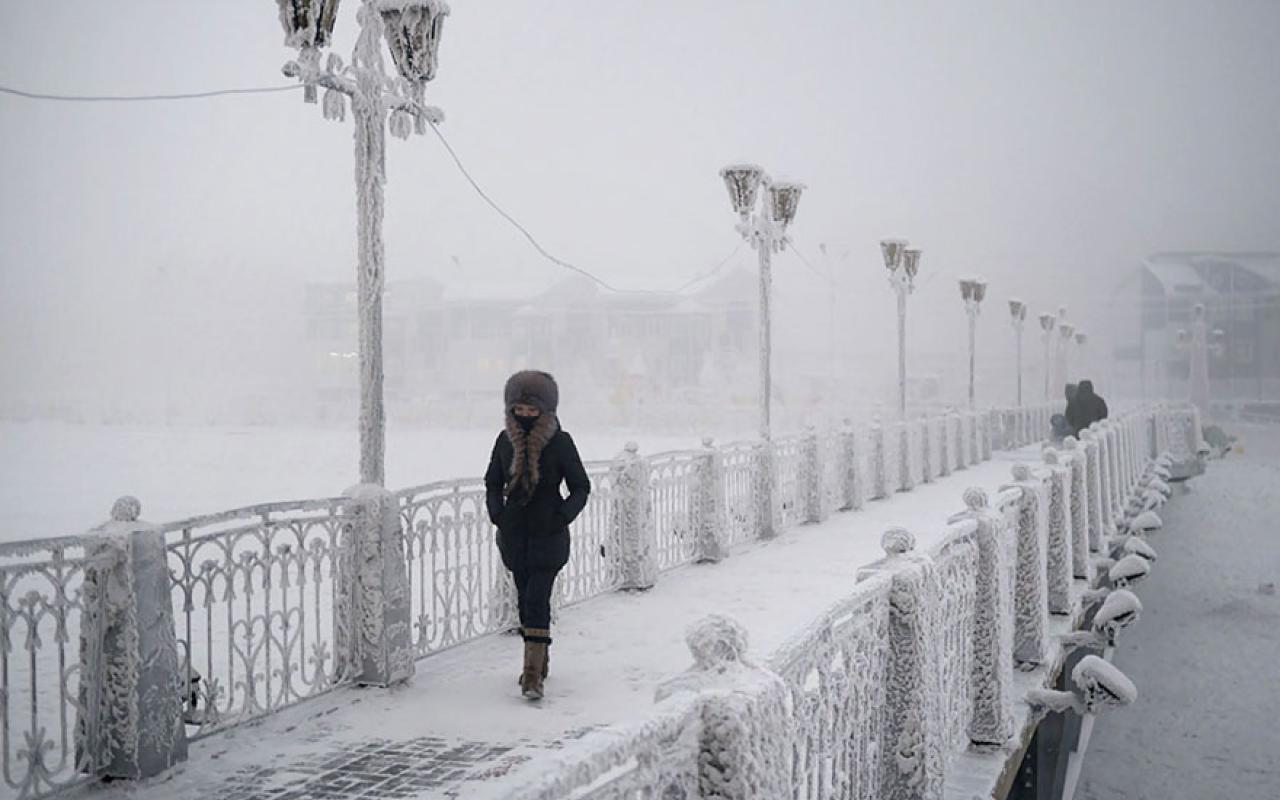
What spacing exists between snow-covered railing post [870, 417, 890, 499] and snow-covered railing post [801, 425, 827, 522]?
3406mm

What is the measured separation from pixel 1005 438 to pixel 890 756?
3173 centimetres

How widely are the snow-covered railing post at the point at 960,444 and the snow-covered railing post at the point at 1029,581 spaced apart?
1909cm

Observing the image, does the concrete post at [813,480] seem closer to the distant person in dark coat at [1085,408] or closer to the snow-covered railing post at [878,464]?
the snow-covered railing post at [878,464]

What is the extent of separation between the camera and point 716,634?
9.18ft

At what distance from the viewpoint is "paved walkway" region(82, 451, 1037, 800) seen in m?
5.38

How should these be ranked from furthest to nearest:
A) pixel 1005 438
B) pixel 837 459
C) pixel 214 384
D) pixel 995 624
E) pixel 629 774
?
pixel 214 384 < pixel 1005 438 < pixel 837 459 < pixel 995 624 < pixel 629 774

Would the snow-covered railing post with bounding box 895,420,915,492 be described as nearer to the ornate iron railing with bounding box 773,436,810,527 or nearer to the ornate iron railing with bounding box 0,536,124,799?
the ornate iron railing with bounding box 773,436,810,527

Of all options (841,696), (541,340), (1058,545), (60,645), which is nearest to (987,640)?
(841,696)

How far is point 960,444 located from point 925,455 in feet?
13.8

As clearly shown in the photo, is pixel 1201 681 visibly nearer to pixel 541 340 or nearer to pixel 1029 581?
pixel 1029 581

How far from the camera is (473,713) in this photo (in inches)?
262

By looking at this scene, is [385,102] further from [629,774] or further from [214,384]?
[214,384]

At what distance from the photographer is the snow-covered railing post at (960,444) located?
26.8m

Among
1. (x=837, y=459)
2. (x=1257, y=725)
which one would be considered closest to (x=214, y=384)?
(x=837, y=459)
